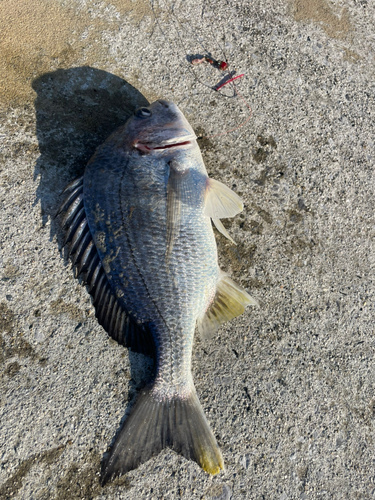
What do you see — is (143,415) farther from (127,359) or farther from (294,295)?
(294,295)

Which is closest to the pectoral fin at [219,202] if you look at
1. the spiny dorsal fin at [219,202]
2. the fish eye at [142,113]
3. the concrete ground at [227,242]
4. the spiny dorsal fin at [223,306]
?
the spiny dorsal fin at [219,202]

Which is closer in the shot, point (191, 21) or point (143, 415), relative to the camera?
point (143, 415)

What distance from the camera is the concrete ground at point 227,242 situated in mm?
2191

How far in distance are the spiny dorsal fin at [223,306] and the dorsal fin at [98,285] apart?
40cm

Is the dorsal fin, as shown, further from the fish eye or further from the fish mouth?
the fish eye

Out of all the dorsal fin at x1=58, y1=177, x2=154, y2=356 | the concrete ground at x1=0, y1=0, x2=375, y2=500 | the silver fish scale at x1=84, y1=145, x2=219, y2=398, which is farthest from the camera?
the concrete ground at x1=0, y1=0, x2=375, y2=500

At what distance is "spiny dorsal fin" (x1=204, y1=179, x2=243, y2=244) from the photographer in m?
2.19

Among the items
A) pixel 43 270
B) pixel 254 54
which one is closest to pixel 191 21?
pixel 254 54

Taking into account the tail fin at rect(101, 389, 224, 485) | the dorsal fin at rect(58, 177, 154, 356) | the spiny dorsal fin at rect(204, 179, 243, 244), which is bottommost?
the tail fin at rect(101, 389, 224, 485)

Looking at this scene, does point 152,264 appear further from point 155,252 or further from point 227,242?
point 227,242

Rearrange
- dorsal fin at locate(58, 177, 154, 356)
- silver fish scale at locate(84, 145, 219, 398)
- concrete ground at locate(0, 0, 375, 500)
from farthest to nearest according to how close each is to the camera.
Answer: concrete ground at locate(0, 0, 375, 500)
dorsal fin at locate(58, 177, 154, 356)
silver fish scale at locate(84, 145, 219, 398)

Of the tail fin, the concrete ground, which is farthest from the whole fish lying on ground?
the concrete ground

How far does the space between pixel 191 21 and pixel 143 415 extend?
309cm

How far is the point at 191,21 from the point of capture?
268 centimetres
